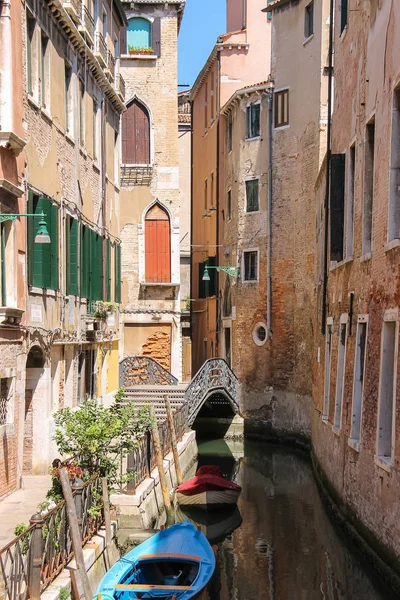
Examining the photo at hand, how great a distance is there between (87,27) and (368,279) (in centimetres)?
922

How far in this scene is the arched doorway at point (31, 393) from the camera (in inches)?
584

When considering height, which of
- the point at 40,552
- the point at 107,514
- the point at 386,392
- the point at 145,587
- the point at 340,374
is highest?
the point at 386,392

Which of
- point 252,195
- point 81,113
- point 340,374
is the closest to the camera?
point 340,374

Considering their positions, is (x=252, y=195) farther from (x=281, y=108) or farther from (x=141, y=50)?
(x=141, y=50)

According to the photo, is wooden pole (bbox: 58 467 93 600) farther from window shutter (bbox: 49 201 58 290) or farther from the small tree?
window shutter (bbox: 49 201 58 290)

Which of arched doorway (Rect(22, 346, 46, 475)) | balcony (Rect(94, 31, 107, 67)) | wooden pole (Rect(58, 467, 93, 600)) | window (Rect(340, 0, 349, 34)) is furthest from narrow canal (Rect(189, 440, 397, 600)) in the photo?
balcony (Rect(94, 31, 107, 67))

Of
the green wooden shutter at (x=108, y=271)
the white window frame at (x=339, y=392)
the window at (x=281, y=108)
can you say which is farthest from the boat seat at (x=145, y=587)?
the window at (x=281, y=108)

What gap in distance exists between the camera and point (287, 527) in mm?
15203

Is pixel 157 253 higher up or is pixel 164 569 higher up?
pixel 157 253

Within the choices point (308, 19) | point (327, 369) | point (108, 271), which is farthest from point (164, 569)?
point (308, 19)

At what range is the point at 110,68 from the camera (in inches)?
843

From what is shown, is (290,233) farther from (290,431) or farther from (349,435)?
(349,435)

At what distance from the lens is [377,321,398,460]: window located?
11.2m

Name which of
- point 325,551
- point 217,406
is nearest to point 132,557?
point 325,551
